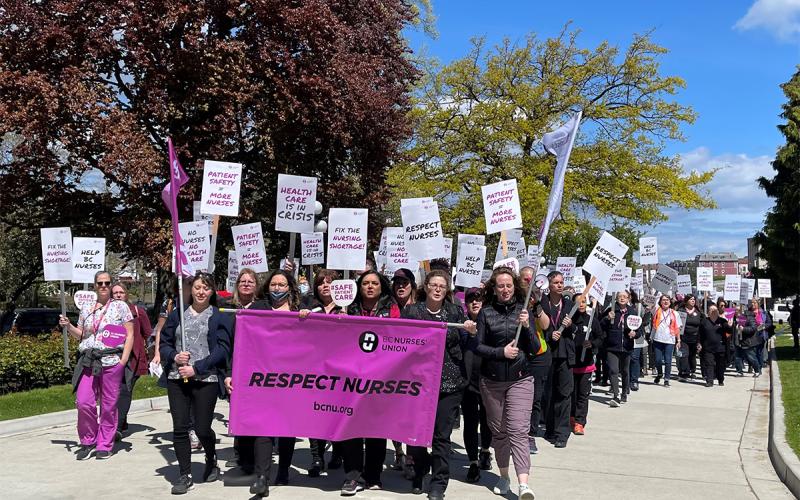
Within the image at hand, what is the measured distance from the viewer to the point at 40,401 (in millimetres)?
11453

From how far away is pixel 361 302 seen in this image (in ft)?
25.6

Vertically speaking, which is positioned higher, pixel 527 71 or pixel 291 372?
pixel 527 71

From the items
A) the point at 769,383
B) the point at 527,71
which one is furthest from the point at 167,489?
the point at 527,71

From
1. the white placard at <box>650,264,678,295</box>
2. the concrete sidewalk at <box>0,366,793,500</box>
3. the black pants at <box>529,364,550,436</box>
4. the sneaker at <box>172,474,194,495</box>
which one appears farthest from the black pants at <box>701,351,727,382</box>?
the sneaker at <box>172,474,194,495</box>

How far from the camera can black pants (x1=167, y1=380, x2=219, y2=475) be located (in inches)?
283

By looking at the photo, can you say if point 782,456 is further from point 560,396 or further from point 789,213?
point 789,213

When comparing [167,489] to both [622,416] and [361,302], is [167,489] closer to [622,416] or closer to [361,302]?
[361,302]

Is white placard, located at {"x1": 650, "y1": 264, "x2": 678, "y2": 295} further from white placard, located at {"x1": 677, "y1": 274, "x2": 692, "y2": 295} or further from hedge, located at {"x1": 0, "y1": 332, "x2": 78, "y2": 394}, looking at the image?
hedge, located at {"x1": 0, "y1": 332, "x2": 78, "y2": 394}

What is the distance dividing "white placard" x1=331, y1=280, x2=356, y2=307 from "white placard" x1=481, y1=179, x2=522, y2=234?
2.56 meters

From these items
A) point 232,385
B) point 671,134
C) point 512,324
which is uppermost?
point 671,134

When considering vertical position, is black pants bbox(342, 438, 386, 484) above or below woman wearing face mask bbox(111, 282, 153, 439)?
below

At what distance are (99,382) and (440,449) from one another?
12.9ft

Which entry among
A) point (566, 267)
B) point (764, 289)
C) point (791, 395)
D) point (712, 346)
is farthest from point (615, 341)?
point (764, 289)

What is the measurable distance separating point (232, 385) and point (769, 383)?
15.8 metres
